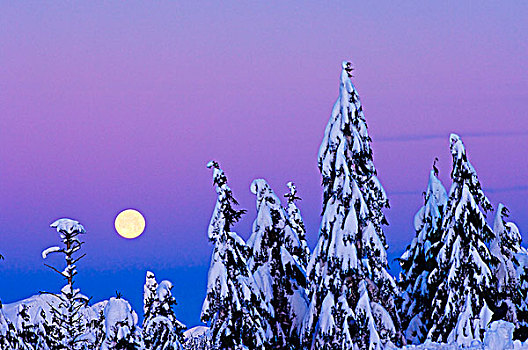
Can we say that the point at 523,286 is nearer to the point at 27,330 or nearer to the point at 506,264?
the point at 506,264

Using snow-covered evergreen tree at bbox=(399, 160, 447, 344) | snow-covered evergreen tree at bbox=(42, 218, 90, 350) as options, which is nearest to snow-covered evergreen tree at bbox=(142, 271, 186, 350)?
snow-covered evergreen tree at bbox=(42, 218, 90, 350)

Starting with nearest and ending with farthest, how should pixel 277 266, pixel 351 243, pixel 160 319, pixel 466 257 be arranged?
pixel 351 243 → pixel 466 257 → pixel 277 266 → pixel 160 319

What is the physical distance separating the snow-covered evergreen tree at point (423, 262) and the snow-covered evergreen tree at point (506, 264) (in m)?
2.47

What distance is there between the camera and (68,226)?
2484cm

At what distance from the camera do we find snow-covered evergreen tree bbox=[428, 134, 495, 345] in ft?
98.3

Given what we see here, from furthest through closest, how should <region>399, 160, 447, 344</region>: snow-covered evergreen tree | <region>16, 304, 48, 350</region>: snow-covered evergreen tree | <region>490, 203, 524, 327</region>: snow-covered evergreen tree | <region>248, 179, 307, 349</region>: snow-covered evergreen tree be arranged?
<region>399, 160, 447, 344</region>: snow-covered evergreen tree → <region>490, 203, 524, 327</region>: snow-covered evergreen tree → <region>248, 179, 307, 349</region>: snow-covered evergreen tree → <region>16, 304, 48, 350</region>: snow-covered evergreen tree

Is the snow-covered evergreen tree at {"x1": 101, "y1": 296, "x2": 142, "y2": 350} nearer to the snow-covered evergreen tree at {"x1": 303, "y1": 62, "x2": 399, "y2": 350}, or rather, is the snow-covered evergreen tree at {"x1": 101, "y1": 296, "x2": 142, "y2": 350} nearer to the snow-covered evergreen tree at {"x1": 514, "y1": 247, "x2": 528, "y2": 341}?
the snow-covered evergreen tree at {"x1": 303, "y1": 62, "x2": 399, "y2": 350}

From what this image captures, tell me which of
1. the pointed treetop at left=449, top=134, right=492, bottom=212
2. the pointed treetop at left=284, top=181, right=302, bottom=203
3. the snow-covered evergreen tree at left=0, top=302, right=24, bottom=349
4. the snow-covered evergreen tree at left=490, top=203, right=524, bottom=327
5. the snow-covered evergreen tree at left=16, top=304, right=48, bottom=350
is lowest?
the snow-covered evergreen tree at left=0, top=302, right=24, bottom=349

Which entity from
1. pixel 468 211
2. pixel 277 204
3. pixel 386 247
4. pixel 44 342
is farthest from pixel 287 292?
pixel 44 342

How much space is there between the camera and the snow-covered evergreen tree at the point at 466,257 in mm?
29969

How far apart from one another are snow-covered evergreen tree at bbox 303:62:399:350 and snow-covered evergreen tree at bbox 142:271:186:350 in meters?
10.0

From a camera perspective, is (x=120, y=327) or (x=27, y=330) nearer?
(x=120, y=327)

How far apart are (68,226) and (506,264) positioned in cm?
1887

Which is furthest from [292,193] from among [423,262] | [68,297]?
[68,297]
